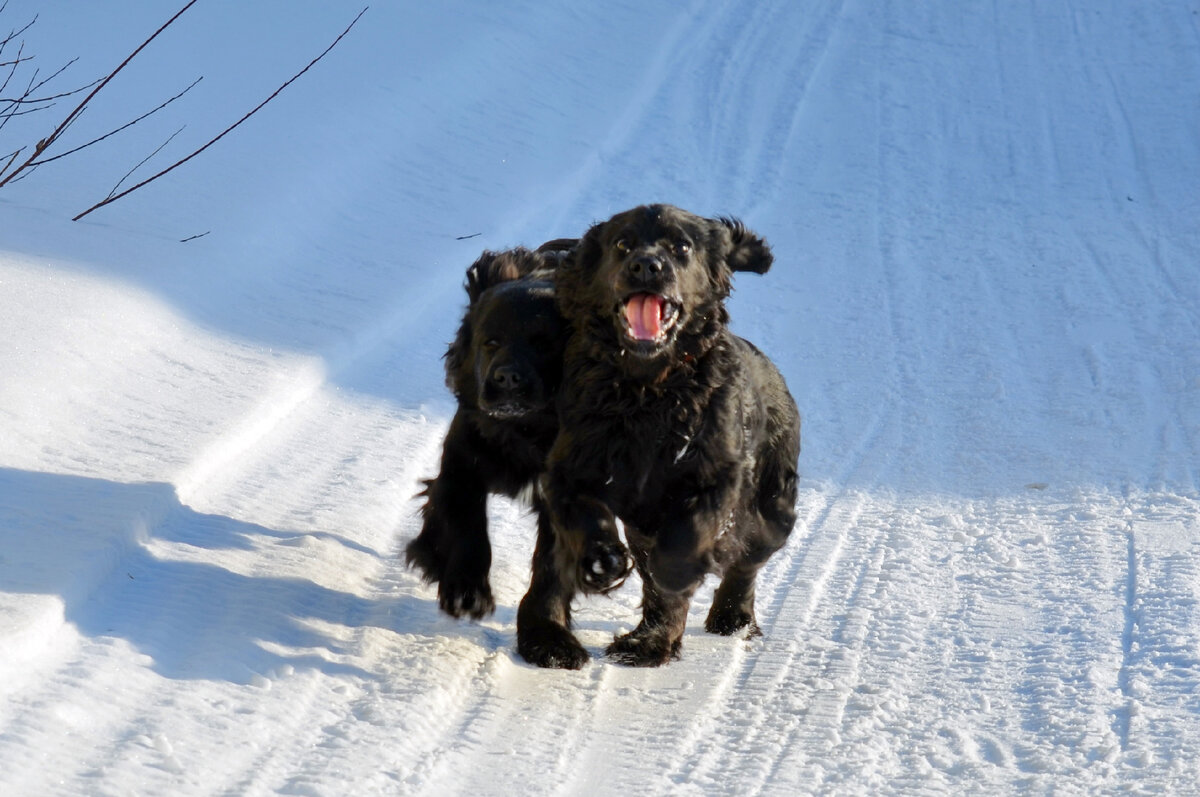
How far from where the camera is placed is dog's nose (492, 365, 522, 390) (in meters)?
4.22

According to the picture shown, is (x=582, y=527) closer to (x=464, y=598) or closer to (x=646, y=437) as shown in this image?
(x=646, y=437)

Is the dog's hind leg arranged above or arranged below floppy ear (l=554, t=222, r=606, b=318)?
below

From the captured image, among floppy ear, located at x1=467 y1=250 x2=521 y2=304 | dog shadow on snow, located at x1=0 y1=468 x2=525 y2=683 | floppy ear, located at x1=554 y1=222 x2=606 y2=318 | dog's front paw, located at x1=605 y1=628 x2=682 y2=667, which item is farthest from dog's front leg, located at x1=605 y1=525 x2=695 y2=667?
floppy ear, located at x1=467 y1=250 x2=521 y2=304

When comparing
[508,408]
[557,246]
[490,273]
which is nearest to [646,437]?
[508,408]

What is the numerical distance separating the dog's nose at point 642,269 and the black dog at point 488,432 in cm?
52

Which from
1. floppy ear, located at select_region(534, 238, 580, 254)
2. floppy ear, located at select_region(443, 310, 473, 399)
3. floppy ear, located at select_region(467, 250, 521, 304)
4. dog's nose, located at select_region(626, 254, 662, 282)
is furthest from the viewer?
floppy ear, located at select_region(534, 238, 580, 254)

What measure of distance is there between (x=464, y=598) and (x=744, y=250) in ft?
4.96

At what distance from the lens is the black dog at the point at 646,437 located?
4016mm

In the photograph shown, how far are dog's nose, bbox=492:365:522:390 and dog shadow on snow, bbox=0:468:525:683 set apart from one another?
2.76ft

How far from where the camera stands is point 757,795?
3334mm

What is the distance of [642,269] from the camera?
399 centimetres

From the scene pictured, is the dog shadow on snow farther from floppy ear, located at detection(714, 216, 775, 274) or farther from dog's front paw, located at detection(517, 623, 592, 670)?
floppy ear, located at detection(714, 216, 775, 274)

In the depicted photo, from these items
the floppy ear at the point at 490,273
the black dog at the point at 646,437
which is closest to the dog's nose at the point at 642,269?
the black dog at the point at 646,437

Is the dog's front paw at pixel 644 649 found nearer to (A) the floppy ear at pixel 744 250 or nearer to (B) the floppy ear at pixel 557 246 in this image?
(A) the floppy ear at pixel 744 250
